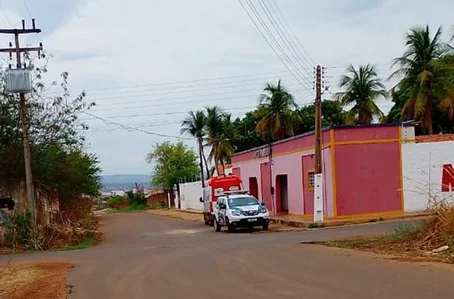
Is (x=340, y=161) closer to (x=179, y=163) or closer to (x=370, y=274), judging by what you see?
(x=370, y=274)

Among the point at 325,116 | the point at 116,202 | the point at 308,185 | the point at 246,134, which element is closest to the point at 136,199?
the point at 116,202

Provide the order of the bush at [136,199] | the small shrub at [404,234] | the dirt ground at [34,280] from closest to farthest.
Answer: the dirt ground at [34,280]
the small shrub at [404,234]
the bush at [136,199]

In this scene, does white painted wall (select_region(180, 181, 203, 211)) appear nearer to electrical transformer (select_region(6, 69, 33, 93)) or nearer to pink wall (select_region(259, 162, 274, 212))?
pink wall (select_region(259, 162, 274, 212))

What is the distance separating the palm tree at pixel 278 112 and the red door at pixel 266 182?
1296 centimetres

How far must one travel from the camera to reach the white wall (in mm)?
36906

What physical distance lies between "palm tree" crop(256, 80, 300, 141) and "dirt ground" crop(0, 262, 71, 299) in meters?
44.2

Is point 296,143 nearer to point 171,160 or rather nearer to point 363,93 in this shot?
point 363,93

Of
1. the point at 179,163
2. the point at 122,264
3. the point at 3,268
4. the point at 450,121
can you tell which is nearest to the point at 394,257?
the point at 122,264

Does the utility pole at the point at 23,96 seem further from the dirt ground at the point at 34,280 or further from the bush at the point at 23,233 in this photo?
the dirt ground at the point at 34,280

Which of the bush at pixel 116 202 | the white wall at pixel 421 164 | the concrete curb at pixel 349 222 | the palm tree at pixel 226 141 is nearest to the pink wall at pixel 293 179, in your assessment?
the concrete curb at pixel 349 222

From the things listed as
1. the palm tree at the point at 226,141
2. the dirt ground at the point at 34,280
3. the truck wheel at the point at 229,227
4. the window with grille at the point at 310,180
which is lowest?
the truck wheel at the point at 229,227

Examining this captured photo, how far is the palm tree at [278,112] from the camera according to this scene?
64188 millimetres

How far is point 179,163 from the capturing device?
105500 mm

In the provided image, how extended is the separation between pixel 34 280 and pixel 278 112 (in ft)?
161
